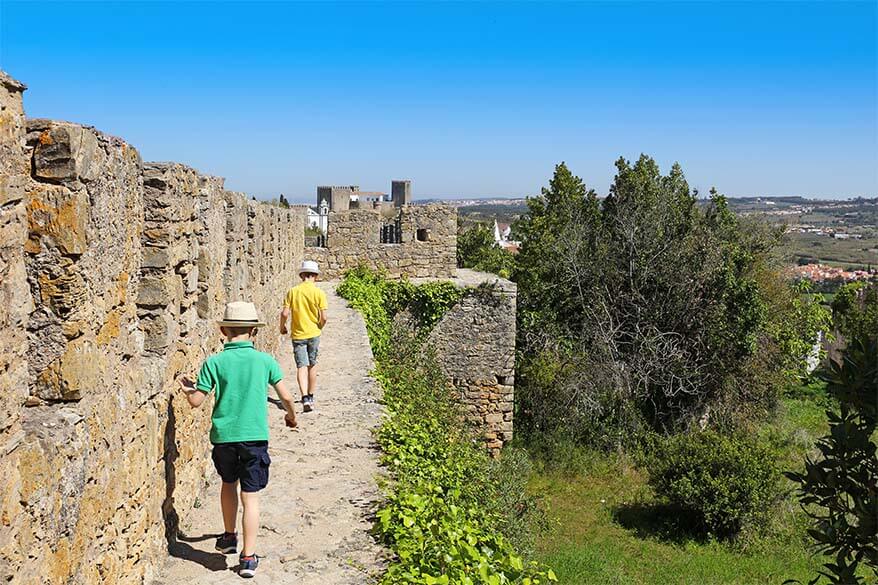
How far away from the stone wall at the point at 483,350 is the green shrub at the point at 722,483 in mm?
3478

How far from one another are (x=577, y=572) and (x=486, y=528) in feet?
19.2

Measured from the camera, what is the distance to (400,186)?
30.4m

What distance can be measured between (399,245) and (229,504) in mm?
12896

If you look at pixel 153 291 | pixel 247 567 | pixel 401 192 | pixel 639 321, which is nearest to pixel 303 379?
pixel 247 567

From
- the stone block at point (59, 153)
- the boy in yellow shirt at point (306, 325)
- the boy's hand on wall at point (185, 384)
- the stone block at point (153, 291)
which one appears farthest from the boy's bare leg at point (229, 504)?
the boy in yellow shirt at point (306, 325)

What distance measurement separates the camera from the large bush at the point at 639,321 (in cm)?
1712

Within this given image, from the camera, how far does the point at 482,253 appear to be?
76.5ft

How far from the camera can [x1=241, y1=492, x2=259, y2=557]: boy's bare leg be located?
438cm

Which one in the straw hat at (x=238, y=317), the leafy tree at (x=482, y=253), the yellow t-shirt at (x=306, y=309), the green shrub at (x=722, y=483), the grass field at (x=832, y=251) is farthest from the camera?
the grass field at (x=832, y=251)

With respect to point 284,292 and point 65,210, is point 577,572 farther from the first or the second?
point 65,210

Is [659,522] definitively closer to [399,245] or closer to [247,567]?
[399,245]

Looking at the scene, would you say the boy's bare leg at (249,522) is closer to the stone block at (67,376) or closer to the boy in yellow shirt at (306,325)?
the stone block at (67,376)

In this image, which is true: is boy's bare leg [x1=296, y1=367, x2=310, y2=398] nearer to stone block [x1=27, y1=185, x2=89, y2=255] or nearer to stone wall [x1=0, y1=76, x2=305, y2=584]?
stone wall [x1=0, y1=76, x2=305, y2=584]

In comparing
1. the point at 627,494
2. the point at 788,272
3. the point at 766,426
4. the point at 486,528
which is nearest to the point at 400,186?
the point at 788,272
